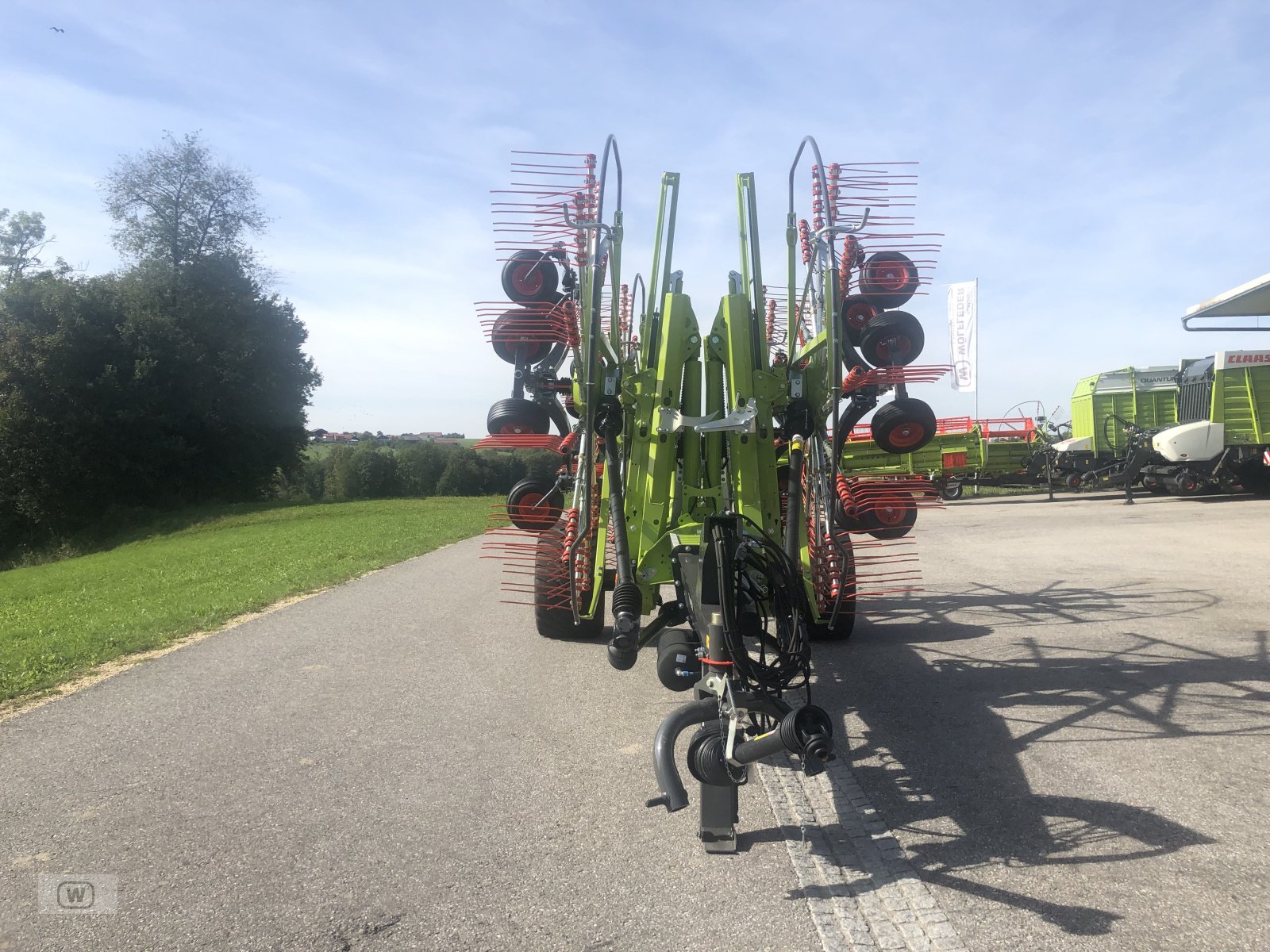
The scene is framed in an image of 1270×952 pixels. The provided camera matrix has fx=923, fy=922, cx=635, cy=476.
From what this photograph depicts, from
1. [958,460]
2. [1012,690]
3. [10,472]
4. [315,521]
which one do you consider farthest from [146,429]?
[1012,690]

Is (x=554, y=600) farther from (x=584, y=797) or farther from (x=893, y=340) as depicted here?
(x=893, y=340)

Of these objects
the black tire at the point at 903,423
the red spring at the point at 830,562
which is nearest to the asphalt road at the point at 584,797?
the red spring at the point at 830,562

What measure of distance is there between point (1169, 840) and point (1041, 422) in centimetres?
2290

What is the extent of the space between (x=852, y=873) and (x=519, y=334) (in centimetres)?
384

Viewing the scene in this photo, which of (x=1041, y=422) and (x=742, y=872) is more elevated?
(x=1041, y=422)

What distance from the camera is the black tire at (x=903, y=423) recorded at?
18.0 ft

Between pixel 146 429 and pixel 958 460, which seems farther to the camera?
pixel 146 429

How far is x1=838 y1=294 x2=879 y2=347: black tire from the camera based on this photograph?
561 centimetres

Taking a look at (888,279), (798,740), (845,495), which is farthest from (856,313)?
(798,740)

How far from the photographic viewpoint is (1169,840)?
345 centimetres

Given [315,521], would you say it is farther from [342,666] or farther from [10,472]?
[342,666]

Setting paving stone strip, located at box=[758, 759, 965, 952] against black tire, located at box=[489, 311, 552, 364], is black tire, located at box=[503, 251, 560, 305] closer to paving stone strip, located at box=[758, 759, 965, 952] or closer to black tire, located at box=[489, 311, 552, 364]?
black tire, located at box=[489, 311, 552, 364]

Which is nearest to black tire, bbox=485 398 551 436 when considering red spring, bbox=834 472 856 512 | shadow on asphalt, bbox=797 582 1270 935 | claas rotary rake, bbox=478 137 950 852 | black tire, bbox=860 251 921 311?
claas rotary rake, bbox=478 137 950 852

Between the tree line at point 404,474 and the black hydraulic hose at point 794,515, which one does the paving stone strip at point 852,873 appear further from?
the tree line at point 404,474
